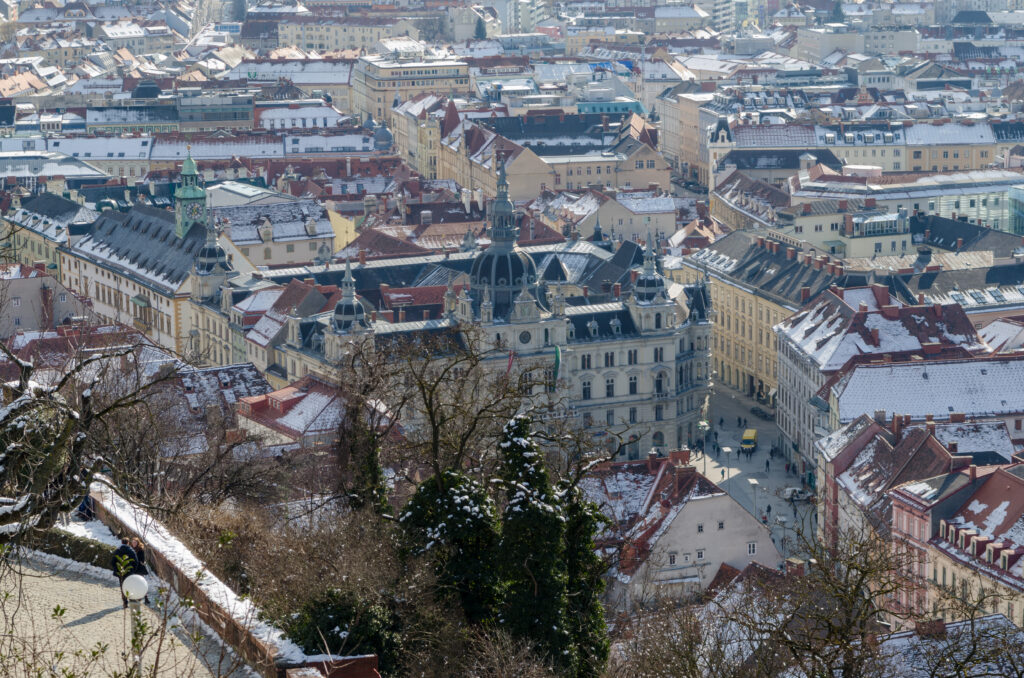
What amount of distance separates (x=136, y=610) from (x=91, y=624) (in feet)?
13.2

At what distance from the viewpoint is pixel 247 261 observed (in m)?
122

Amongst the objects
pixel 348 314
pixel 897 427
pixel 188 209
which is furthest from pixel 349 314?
pixel 188 209

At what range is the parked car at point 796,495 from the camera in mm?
89938

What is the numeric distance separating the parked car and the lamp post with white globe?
66.4 m

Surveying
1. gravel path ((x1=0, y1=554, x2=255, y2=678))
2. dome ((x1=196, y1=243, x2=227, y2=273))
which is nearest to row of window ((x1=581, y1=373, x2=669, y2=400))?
dome ((x1=196, y1=243, x2=227, y2=273))

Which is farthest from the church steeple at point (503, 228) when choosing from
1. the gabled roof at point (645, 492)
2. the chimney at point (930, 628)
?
the chimney at point (930, 628)

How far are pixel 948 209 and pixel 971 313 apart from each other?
3966cm

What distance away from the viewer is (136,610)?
79.5 ft

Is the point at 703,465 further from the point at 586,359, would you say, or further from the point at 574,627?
the point at 574,627

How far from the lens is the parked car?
8994 centimetres

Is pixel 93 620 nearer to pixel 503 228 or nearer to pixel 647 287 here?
pixel 503 228

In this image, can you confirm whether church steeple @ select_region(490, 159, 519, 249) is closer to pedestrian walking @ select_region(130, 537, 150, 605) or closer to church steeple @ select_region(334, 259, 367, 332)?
church steeple @ select_region(334, 259, 367, 332)

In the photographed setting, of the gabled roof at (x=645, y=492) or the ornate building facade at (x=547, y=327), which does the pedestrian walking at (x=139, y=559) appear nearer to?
the gabled roof at (x=645, y=492)

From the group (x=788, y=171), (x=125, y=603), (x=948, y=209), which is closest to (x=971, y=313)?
(x=948, y=209)
